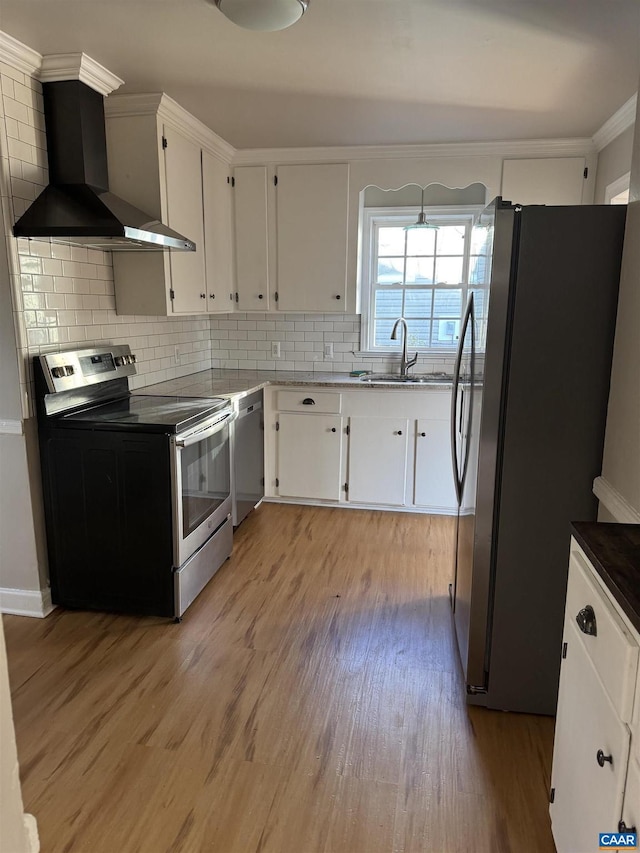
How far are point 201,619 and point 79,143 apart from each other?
89.6 inches

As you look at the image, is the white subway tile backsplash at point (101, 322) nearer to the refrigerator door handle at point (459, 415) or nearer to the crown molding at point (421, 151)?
the crown molding at point (421, 151)

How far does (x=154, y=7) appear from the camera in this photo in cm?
201

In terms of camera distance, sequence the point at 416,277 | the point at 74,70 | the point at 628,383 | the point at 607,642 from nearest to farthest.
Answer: the point at 607,642 → the point at 628,383 → the point at 74,70 → the point at 416,277

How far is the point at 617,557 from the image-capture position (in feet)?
4.00

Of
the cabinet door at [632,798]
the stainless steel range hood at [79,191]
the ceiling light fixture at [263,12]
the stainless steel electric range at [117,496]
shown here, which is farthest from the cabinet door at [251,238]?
the cabinet door at [632,798]

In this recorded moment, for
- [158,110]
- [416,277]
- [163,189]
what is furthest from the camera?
[416,277]

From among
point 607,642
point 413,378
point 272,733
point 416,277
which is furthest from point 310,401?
point 607,642

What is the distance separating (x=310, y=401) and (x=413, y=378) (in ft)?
2.59

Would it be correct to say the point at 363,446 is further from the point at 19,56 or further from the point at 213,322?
the point at 19,56

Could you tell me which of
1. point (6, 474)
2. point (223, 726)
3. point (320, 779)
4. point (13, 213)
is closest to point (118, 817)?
point (223, 726)

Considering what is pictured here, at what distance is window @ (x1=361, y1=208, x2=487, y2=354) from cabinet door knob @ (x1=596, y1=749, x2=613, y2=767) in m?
3.41

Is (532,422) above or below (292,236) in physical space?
below

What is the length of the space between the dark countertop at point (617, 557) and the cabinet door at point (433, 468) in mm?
2460

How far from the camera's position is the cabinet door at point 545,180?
11.9 ft
